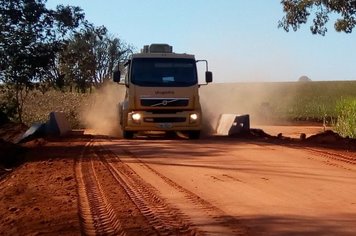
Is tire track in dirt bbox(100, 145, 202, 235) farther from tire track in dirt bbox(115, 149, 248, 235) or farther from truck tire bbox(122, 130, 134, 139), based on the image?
truck tire bbox(122, 130, 134, 139)

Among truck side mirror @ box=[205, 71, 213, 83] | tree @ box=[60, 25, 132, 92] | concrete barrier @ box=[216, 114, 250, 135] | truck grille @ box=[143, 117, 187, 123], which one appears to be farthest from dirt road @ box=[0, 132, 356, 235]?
tree @ box=[60, 25, 132, 92]

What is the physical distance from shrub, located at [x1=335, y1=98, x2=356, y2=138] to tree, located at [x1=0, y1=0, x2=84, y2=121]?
13634 millimetres

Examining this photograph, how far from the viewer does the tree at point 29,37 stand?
31.6 meters

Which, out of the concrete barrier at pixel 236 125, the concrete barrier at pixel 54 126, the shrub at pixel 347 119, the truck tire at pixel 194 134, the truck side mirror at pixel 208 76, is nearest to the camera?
the truck tire at pixel 194 134

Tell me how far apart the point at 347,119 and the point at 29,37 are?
15.1 meters

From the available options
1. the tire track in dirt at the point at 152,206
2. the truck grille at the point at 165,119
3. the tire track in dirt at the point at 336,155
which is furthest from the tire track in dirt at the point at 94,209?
the truck grille at the point at 165,119

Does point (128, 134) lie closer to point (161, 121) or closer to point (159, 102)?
point (161, 121)

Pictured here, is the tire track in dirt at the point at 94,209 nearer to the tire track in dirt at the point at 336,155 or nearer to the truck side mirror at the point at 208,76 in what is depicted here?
the tire track in dirt at the point at 336,155

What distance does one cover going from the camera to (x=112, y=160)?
18.0 metres

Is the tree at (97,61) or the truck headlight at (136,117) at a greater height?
the tree at (97,61)

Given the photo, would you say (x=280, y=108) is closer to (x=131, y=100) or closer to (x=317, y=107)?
(x=317, y=107)

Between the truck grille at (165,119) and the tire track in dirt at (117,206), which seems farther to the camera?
the truck grille at (165,119)

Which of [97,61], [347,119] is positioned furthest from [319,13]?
[97,61]

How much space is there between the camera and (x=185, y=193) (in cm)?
1193
